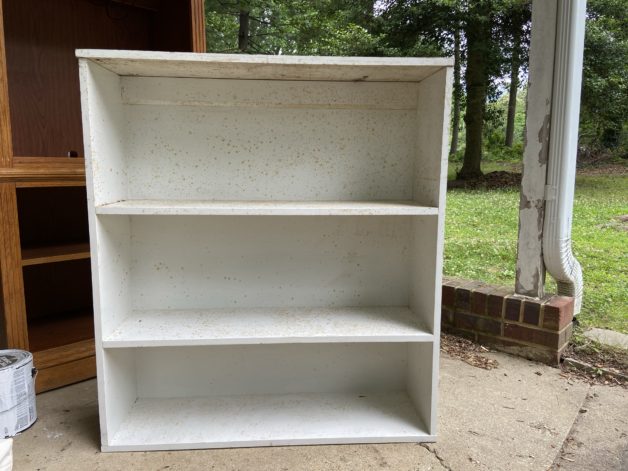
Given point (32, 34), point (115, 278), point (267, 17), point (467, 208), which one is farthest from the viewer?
point (267, 17)

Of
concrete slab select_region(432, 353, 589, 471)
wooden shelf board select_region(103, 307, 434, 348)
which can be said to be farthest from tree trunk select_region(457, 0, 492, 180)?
wooden shelf board select_region(103, 307, 434, 348)

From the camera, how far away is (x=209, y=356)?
219 centimetres

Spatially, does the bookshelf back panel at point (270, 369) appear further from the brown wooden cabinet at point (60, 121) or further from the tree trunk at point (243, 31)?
the tree trunk at point (243, 31)

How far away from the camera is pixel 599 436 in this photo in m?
1.87

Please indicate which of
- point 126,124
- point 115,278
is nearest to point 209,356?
point 115,278

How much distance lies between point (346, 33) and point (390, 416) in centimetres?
1004

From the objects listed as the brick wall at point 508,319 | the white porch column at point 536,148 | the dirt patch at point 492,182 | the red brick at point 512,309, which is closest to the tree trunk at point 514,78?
the dirt patch at point 492,182

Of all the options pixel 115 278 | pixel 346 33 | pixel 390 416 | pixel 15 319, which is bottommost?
pixel 390 416

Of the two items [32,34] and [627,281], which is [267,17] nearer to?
[32,34]

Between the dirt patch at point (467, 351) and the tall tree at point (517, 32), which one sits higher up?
the tall tree at point (517, 32)

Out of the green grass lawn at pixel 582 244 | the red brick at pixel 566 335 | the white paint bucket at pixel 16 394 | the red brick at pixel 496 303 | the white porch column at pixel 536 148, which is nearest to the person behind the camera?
the white paint bucket at pixel 16 394

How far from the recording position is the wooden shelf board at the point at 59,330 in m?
2.39

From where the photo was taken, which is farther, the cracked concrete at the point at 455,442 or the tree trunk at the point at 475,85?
the tree trunk at the point at 475,85

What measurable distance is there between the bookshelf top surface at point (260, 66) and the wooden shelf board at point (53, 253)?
99cm
